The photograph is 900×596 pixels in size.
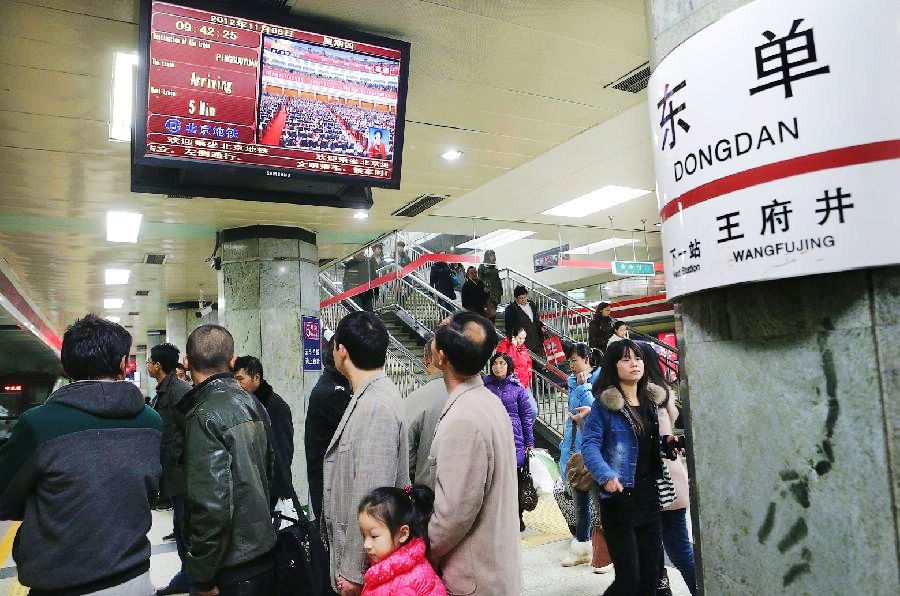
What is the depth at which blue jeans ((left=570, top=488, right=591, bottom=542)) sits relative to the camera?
4.75m

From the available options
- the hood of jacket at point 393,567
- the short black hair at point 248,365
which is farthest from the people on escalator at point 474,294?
the hood of jacket at point 393,567

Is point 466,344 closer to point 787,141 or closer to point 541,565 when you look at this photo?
point 787,141

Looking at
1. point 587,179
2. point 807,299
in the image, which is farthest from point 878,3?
point 587,179

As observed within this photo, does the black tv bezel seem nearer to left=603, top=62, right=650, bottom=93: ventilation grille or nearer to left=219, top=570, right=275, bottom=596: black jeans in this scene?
left=603, top=62, right=650, bottom=93: ventilation grille

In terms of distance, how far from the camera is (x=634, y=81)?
15.9ft

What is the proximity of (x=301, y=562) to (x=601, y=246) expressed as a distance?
470 inches

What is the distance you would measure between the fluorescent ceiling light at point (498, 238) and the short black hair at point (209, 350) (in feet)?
27.5

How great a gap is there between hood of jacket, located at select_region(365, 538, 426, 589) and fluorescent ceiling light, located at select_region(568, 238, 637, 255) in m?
10.8

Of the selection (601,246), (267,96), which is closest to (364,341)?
(267,96)

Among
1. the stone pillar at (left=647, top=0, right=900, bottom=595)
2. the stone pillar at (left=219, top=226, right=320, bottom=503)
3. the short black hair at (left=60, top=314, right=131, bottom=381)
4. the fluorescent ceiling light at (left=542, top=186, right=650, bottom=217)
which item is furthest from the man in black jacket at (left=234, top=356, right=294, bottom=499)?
the fluorescent ceiling light at (left=542, top=186, right=650, bottom=217)

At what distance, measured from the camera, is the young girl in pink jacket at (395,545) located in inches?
79.5

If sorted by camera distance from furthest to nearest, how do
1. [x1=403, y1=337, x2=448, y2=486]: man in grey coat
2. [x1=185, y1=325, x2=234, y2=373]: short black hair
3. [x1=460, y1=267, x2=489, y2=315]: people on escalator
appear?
[x1=460, y1=267, x2=489, y2=315]: people on escalator < [x1=403, y1=337, x2=448, y2=486]: man in grey coat < [x1=185, y1=325, x2=234, y2=373]: short black hair

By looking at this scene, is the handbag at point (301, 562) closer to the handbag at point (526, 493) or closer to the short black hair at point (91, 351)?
the short black hair at point (91, 351)

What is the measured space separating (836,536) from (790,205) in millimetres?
729
